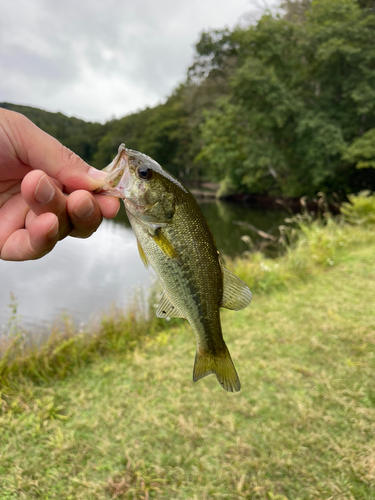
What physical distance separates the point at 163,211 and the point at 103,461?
263 centimetres

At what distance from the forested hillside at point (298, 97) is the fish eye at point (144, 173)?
16.7 m

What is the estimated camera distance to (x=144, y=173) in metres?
1.22

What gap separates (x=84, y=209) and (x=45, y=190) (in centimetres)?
20

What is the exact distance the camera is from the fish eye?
121cm

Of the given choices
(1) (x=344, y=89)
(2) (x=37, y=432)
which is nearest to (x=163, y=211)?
(2) (x=37, y=432)

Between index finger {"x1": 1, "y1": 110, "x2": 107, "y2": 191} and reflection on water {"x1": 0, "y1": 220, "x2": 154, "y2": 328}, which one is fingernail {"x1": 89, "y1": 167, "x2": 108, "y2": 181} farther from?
reflection on water {"x1": 0, "y1": 220, "x2": 154, "y2": 328}

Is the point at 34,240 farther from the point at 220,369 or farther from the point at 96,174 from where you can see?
the point at 220,369

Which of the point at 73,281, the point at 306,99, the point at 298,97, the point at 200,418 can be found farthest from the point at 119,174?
the point at 306,99

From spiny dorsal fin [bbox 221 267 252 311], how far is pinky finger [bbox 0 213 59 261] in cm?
80

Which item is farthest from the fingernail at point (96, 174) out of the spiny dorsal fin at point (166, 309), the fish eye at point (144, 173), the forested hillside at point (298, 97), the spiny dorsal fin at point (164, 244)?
the forested hillside at point (298, 97)

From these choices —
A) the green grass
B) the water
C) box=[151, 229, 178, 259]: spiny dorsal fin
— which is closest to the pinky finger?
box=[151, 229, 178, 259]: spiny dorsal fin

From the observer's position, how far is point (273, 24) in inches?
807

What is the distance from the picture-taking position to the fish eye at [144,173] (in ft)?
3.98

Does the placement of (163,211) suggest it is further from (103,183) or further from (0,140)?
(0,140)
